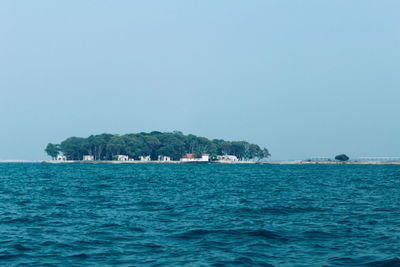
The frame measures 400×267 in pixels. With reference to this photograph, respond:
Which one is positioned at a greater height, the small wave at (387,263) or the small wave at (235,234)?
the small wave at (235,234)

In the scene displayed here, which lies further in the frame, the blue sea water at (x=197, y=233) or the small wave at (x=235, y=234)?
the small wave at (x=235, y=234)

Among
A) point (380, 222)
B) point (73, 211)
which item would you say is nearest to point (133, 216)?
point (73, 211)

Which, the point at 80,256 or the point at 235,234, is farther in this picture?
the point at 235,234

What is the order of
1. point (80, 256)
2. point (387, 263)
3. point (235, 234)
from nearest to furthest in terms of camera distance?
point (387, 263) → point (80, 256) → point (235, 234)

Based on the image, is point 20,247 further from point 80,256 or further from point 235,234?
point 235,234

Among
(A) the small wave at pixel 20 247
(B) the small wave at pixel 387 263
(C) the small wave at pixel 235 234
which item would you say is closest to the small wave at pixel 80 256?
(A) the small wave at pixel 20 247

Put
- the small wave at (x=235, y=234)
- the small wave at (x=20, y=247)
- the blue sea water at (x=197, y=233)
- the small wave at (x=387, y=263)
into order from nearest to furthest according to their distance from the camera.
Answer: the small wave at (x=387, y=263) → the blue sea water at (x=197, y=233) → the small wave at (x=20, y=247) → the small wave at (x=235, y=234)

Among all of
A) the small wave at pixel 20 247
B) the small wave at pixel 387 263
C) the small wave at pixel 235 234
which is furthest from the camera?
the small wave at pixel 235 234

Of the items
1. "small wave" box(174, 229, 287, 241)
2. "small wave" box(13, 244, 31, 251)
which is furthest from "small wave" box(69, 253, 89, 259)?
"small wave" box(174, 229, 287, 241)

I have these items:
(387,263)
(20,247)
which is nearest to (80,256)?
(20,247)

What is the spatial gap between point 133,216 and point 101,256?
31.1 feet

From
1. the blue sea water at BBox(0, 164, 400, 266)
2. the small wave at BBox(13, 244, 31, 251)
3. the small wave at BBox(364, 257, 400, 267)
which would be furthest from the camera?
the small wave at BBox(13, 244, 31, 251)

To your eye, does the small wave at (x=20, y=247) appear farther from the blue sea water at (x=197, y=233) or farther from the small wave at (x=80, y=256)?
the small wave at (x=80, y=256)

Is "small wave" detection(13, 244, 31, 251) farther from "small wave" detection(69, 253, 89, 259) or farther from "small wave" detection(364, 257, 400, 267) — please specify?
"small wave" detection(364, 257, 400, 267)
